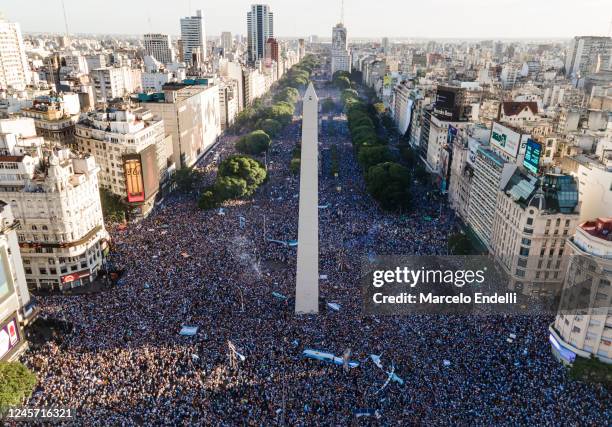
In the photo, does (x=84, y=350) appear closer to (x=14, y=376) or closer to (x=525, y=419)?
(x=14, y=376)

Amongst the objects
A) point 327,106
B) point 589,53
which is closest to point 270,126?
point 327,106

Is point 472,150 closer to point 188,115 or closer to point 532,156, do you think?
point 532,156

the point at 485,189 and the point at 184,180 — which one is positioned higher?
the point at 485,189

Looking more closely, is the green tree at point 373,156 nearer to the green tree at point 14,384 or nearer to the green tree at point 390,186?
the green tree at point 390,186

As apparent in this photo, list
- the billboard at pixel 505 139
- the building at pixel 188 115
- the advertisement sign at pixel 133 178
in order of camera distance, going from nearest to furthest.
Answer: the billboard at pixel 505 139, the advertisement sign at pixel 133 178, the building at pixel 188 115

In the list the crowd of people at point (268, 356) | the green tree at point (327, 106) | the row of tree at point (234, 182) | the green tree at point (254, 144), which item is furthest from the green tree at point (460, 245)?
the green tree at point (327, 106)

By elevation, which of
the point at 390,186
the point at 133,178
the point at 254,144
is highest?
the point at 133,178

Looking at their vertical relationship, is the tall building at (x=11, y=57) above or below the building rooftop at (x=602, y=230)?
above
